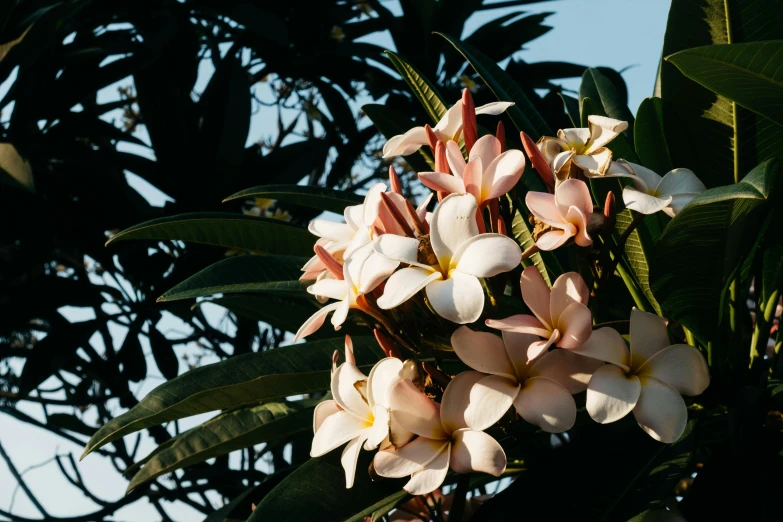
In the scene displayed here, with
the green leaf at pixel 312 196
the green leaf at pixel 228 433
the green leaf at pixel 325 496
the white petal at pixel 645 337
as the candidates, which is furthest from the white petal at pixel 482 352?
the green leaf at pixel 312 196

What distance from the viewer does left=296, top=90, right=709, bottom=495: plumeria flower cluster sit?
0.59m

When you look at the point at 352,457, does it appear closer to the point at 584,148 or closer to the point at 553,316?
the point at 553,316

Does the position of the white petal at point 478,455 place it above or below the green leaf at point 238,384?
below

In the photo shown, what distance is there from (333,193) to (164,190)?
1029mm

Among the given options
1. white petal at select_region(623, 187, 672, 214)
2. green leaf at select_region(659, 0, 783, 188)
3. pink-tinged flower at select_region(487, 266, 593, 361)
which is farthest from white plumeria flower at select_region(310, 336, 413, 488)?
green leaf at select_region(659, 0, 783, 188)

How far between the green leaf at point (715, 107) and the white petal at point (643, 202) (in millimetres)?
248

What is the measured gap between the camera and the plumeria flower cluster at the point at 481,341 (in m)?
0.59

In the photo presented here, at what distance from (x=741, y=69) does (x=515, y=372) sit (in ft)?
1.09

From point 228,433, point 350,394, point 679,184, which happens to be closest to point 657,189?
point 679,184

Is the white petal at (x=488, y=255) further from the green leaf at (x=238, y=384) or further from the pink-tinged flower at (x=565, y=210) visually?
the green leaf at (x=238, y=384)

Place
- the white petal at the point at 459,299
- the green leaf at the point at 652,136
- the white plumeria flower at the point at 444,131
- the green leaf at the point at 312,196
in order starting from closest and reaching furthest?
the white petal at the point at 459,299 < the white plumeria flower at the point at 444,131 < the green leaf at the point at 652,136 < the green leaf at the point at 312,196

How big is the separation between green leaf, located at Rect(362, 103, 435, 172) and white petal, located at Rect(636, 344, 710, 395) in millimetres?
538

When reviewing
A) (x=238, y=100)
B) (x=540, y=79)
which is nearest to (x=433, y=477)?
(x=238, y=100)

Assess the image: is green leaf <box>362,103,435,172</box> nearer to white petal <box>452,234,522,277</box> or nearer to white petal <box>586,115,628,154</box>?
A: white petal <box>586,115,628,154</box>
